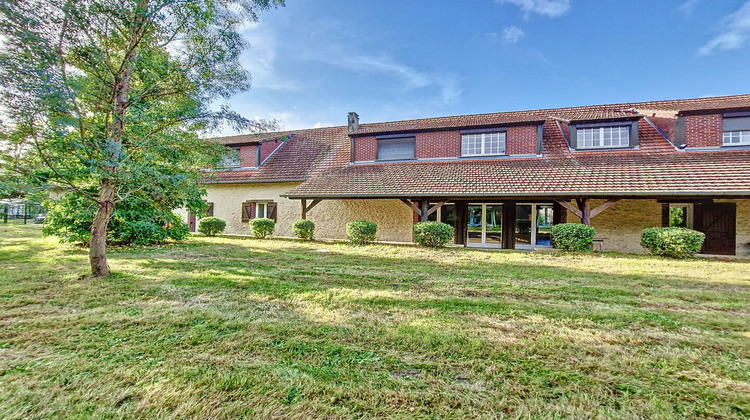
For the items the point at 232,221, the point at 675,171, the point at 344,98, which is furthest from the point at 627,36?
the point at 232,221

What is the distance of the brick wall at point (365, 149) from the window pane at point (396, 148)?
25 centimetres

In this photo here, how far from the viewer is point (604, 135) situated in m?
11.5

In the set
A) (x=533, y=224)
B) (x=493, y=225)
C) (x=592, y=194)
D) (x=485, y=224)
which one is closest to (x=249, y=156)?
(x=485, y=224)

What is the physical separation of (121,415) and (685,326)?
501cm

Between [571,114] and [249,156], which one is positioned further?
[249,156]

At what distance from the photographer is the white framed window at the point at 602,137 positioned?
11.4 metres

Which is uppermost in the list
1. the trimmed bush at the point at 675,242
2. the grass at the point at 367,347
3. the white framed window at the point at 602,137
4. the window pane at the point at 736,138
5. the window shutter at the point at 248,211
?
the white framed window at the point at 602,137

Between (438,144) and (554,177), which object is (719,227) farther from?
(438,144)

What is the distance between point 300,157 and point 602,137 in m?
13.2

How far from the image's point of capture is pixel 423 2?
11.7 metres

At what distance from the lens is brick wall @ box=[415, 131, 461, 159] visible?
12648mm

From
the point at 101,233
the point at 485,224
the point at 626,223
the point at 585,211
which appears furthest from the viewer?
the point at 485,224

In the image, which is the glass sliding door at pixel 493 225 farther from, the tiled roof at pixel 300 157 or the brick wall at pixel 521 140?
the tiled roof at pixel 300 157

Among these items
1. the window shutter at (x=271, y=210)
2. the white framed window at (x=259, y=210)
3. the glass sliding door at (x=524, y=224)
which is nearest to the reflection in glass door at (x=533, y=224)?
the glass sliding door at (x=524, y=224)
